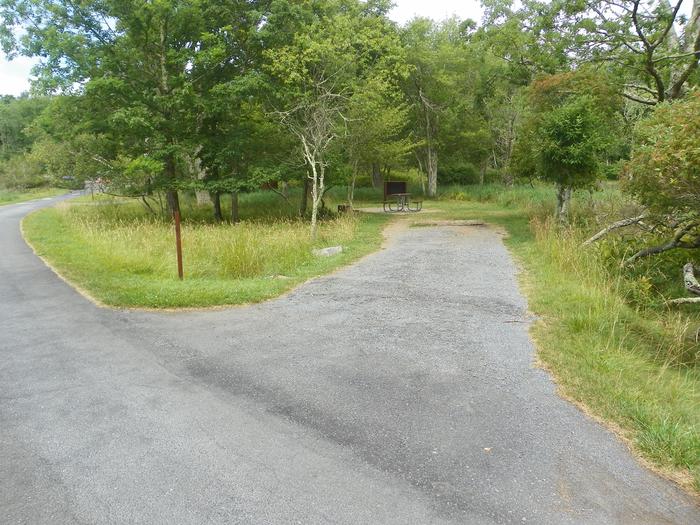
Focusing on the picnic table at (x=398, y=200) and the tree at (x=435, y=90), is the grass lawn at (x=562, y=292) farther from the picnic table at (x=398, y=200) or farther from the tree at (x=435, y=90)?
the tree at (x=435, y=90)

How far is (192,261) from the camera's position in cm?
925

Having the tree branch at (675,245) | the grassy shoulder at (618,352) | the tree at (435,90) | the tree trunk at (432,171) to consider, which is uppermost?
the tree at (435,90)

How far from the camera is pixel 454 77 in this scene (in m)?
25.2

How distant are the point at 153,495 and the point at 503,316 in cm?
448

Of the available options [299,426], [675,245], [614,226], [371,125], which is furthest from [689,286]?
[371,125]

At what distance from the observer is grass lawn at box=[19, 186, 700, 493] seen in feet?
11.4

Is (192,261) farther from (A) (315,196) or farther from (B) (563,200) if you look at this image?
(B) (563,200)

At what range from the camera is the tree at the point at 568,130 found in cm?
1156

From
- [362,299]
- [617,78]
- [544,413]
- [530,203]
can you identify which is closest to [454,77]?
[530,203]

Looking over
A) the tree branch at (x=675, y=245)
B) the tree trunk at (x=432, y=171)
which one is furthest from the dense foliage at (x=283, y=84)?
the tree trunk at (x=432, y=171)

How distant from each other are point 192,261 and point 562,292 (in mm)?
6649

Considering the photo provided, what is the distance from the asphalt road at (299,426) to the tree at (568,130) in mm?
7460

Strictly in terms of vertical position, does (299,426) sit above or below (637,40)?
below

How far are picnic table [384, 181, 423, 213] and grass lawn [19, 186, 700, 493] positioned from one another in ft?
20.9
